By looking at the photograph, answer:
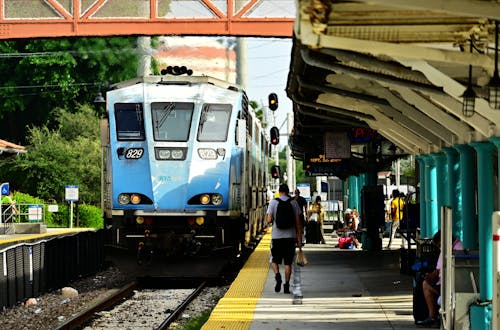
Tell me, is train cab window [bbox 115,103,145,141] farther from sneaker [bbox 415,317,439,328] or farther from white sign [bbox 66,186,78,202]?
white sign [bbox 66,186,78,202]

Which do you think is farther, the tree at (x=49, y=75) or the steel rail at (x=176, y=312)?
the tree at (x=49, y=75)

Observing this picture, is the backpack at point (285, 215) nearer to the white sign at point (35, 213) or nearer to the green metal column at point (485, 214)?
the green metal column at point (485, 214)

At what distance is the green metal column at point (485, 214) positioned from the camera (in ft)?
33.4

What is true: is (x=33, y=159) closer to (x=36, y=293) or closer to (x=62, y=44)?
(x=62, y=44)

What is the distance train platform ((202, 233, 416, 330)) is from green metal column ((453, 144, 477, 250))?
114 cm

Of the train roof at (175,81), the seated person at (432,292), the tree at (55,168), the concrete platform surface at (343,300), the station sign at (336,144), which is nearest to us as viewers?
the seated person at (432,292)

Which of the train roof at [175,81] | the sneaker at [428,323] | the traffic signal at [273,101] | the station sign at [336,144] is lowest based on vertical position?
the sneaker at [428,323]

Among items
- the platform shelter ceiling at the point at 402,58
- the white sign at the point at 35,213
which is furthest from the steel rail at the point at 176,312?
the white sign at the point at 35,213

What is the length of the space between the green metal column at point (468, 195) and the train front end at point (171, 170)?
7.94 m

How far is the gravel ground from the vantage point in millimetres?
15797

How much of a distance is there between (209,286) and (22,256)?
13.3 feet

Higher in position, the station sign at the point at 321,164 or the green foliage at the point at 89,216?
the station sign at the point at 321,164

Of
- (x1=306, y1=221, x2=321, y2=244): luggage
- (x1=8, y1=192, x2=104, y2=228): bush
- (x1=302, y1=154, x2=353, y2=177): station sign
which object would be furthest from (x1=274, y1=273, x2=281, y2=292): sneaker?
(x1=8, y1=192, x2=104, y2=228): bush

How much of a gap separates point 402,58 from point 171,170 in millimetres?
12060
